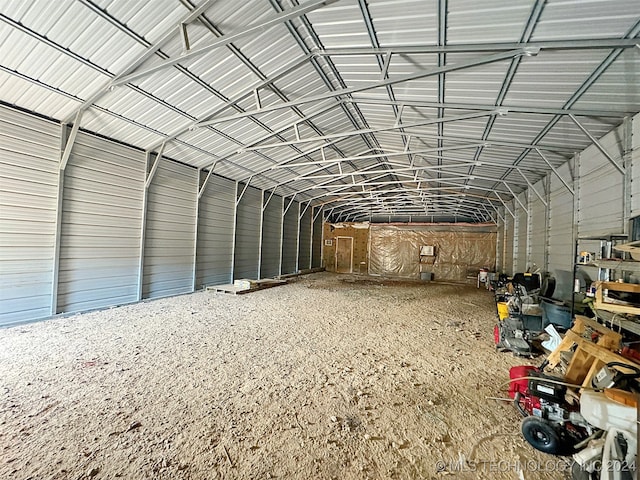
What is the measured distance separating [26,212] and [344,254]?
12580 millimetres

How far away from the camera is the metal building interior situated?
323 cm

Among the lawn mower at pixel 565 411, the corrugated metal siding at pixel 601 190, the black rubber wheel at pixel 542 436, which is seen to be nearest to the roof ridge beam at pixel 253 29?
the lawn mower at pixel 565 411

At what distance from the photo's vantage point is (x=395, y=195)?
1239 centimetres

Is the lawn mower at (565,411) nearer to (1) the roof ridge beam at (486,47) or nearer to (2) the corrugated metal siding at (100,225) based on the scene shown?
(1) the roof ridge beam at (486,47)

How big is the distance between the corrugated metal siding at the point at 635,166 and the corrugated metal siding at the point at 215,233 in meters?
8.75

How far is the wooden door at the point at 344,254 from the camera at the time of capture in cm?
1535

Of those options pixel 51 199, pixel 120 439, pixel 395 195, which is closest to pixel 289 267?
pixel 395 195

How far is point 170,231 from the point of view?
281 inches

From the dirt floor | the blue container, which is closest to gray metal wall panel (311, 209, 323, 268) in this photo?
the dirt floor

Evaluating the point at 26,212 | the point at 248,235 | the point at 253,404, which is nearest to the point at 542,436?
the point at 253,404

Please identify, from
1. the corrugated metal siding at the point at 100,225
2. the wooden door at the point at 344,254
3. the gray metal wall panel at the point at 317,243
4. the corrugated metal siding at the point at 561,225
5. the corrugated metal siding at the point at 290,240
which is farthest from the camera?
the wooden door at the point at 344,254

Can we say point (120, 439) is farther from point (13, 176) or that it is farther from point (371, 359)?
point (13, 176)

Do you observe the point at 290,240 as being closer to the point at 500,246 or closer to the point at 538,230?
the point at 538,230

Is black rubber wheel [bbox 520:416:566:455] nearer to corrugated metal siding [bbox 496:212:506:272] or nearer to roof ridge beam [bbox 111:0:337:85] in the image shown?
roof ridge beam [bbox 111:0:337:85]
